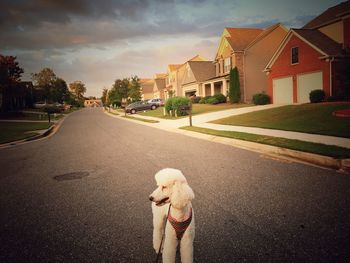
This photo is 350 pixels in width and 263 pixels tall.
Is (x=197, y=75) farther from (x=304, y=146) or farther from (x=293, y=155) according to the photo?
(x=293, y=155)

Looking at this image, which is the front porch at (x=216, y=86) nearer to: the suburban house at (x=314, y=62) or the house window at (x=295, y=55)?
the suburban house at (x=314, y=62)

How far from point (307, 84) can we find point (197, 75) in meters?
22.9

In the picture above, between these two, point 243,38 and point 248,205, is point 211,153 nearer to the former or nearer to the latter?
point 248,205

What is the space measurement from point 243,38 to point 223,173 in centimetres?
3543

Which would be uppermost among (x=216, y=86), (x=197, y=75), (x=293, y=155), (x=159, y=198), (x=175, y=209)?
(x=197, y=75)

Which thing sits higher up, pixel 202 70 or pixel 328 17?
pixel 328 17

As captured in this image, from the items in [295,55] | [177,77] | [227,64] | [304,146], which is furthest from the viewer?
[177,77]

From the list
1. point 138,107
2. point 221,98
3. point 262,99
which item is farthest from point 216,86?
point 262,99

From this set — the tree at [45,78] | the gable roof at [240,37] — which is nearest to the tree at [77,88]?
the tree at [45,78]

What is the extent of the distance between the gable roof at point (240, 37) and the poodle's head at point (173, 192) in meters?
34.4

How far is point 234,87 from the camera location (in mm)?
31812

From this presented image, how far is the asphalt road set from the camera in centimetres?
293

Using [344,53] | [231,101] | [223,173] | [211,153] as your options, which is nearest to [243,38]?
[231,101]

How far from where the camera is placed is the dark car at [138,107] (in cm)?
3928
